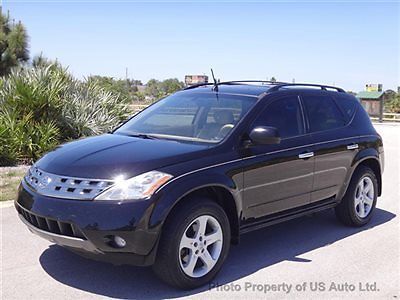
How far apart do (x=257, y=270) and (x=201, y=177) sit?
3.90ft

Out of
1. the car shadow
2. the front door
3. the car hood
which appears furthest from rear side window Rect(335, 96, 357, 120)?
the car hood

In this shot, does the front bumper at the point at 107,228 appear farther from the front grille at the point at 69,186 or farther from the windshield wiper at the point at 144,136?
the windshield wiper at the point at 144,136

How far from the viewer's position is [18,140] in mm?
9906

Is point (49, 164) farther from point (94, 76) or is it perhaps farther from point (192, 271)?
point (94, 76)

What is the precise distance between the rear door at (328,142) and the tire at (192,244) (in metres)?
1.67

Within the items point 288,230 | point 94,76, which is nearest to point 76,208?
point 288,230

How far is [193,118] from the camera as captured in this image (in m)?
5.53

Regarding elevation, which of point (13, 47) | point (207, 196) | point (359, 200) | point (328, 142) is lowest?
point (359, 200)

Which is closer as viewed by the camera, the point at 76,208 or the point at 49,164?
the point at 76,208

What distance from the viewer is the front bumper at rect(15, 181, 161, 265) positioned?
159 inches

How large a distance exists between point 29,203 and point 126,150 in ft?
3.16

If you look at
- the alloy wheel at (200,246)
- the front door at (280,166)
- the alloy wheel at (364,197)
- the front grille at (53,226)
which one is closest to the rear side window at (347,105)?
the alloy wheel at (364,197)

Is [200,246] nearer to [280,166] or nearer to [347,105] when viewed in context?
[280,166]

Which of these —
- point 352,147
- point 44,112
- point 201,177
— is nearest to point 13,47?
point 44,112
